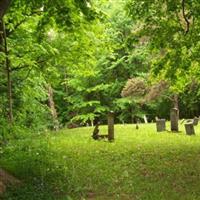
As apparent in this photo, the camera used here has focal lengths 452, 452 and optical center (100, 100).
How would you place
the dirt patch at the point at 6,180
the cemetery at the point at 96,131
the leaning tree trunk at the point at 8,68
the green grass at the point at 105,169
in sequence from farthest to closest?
the leaning tree trunk at the point at 8,68, the cemetery at the point at 96,131, the green grass at the point at 105,169, the dirt patch at the point at 6,180

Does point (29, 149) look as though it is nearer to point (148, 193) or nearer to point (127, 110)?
point (148, 193)

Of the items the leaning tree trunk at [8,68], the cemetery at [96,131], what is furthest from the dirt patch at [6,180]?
the leaning tree trunk at [8,68]

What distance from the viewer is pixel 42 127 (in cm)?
2894

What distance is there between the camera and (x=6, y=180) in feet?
38.6

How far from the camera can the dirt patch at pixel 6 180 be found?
1126cm

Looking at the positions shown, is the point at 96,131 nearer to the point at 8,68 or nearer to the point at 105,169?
the point at 8,68

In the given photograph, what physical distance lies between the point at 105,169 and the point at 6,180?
387 cm

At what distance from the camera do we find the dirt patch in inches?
443

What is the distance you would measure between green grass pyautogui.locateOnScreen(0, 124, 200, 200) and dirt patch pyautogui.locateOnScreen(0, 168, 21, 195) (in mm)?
226

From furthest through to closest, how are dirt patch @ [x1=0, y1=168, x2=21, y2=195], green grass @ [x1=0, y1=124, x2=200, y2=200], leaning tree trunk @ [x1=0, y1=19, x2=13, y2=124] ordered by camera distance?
leaning tree trunk @ [x1=0, y1=19, x2=13, y2=124] → green grass @ [x1=0, y1=124, x2=200, y2=200] → dirt patch @ [x1=0, y1=168, x2=21, y2=195]

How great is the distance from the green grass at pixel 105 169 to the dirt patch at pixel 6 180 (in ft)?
0.74

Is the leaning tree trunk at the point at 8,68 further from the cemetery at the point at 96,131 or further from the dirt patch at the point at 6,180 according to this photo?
the dirt patch at the point at 6,180

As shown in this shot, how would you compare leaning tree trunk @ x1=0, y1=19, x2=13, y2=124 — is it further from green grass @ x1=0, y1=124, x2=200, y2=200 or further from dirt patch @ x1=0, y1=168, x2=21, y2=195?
dirt patch @ x1=0, y1=168, x2=21, y2=195

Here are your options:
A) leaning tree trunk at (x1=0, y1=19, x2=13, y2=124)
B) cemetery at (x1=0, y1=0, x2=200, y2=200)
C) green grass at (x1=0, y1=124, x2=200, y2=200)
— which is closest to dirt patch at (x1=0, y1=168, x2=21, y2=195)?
cemetery at (x1=0, y1=0, x2=200, y2=200)
